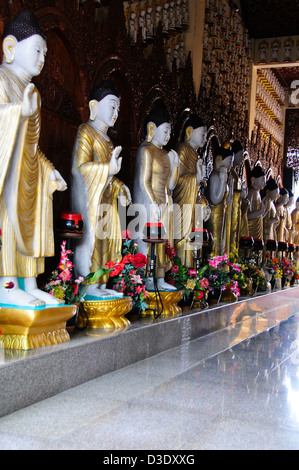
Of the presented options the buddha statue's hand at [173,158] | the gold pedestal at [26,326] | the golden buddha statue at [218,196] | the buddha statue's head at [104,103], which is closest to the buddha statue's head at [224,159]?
the golden buddha statue at [218,196]

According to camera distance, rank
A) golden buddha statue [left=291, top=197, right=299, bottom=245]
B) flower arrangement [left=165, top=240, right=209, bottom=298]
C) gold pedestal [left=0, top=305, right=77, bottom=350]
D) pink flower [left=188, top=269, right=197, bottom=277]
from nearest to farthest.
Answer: gold pedestal [left=0, top=305, right=77, bottom=350] < flower arrangement [left=165, top=240, right=209, bottom=298] < pink flower [left=188, top=269, right=197, bottom=277] < golden buddha statue [left=291, top=197, right=299, bottom=245]

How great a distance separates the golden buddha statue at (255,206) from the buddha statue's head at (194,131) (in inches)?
139

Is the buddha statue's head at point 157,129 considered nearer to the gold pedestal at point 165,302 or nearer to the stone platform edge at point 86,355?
the gold pedestal at point 165,302

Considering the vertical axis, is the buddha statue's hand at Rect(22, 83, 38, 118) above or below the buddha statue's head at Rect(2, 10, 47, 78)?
below

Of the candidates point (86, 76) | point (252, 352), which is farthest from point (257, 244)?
point (86, 76)

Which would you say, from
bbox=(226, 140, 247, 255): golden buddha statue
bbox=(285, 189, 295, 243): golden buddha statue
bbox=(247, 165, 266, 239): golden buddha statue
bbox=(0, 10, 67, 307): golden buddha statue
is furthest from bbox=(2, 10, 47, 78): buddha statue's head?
bbox=(285, 189, 295, 243): golden buddha statue

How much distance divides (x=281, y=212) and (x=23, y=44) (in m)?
9.17

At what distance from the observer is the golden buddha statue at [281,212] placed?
12.0 metres

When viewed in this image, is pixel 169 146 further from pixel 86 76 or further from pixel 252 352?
pixel 252 352

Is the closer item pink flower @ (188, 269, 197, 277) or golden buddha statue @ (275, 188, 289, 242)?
pink flower @ (188, 269, 197, 277)

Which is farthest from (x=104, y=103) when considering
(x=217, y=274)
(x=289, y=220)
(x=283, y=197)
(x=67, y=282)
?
(x=289, y=220)

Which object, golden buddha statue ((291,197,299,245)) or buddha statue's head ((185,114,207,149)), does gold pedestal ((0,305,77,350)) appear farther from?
golden buddha statue ((291,197,299,245))

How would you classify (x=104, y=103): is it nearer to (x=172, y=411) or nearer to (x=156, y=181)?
(x=156, y=181)

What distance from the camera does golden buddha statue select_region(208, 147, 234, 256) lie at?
799 cm
